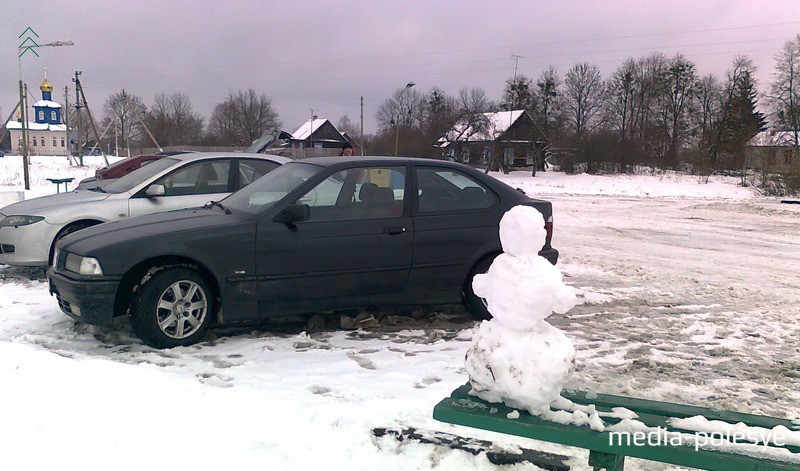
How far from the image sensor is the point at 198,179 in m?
8.06

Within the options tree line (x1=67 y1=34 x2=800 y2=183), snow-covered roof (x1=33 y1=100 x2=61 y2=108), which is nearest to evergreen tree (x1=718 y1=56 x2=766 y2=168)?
tree line (x1=67 y1=34 x2=800 y2=183)

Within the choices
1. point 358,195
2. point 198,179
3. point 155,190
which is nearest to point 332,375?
point 358,195

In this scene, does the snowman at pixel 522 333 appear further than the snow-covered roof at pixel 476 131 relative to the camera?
No

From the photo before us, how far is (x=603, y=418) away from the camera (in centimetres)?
278

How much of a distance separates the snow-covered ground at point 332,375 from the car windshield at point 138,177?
151 centimetres

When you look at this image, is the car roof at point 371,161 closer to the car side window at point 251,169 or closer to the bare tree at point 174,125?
the car side window at point 251,169

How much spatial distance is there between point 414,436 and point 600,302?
4510mm

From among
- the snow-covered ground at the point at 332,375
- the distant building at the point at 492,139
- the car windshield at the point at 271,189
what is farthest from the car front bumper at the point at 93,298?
the distant building at the point at 492,139

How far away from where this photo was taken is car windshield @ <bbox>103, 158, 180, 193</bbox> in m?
8.14

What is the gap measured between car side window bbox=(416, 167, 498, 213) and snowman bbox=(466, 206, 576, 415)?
3.13m

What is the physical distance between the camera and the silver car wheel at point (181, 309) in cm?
519

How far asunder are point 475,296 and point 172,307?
2.87 meters

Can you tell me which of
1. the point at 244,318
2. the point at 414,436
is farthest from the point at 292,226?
the point at 414,436

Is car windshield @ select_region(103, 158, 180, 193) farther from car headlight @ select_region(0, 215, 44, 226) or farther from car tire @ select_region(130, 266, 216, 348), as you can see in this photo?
car tire @ select_region(130, 266, 216, 348)
